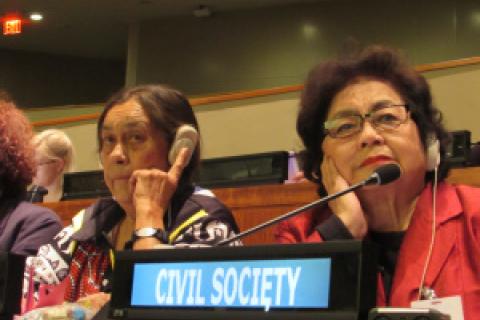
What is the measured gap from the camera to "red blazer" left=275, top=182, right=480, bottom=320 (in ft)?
3.88

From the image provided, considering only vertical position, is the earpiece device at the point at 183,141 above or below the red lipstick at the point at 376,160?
above

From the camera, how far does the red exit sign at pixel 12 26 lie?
7391 mm

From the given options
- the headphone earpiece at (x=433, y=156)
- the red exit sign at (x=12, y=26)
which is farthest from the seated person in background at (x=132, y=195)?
the red exit sign at (x=12, y=26)

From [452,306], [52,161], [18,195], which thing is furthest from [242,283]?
[52,161]

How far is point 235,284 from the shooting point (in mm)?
814

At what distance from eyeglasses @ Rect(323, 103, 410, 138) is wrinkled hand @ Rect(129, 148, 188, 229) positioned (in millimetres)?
352

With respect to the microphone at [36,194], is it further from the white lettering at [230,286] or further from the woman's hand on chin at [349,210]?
the white lettering at [230,286]

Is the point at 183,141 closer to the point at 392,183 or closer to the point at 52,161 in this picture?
the point at 392,183

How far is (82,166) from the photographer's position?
4.06 meters

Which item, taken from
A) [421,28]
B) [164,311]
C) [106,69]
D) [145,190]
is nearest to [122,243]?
[145,190]

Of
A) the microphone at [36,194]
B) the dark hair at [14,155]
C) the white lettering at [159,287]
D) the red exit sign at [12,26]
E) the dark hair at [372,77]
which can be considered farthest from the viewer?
the red exit sign at [12,26]

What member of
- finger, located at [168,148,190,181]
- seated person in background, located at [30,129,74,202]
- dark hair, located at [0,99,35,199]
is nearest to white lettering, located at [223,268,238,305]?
finger, located at [168,148,190,181]

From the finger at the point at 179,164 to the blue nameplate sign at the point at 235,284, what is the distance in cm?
72

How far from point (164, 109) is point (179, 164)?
14cm
